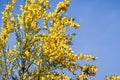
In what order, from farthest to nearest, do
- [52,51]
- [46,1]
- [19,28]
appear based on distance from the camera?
1. [46,1]
2. [19,28]
3. [52,51]

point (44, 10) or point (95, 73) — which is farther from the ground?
point (44, 10)

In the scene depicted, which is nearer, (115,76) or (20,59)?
(20,59)

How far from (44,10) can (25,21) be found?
105cm

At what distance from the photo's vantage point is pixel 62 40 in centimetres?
1120

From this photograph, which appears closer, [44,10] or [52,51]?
[52,51]

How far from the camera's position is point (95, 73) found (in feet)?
37.4

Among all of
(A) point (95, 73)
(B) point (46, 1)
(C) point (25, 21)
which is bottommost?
(A) point (95, 73)

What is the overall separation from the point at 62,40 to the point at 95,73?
1569mm

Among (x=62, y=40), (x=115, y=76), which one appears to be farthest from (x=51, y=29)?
(x=115, y=76)

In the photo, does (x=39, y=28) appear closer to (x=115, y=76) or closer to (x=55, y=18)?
(x=55, y=18)

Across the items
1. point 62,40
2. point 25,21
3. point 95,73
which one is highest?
point 25,21

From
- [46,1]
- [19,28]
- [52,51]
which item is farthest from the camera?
[46,1]

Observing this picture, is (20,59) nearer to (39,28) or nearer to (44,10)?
(39,28)

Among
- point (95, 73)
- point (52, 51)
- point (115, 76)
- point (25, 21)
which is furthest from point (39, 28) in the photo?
point (115, 76)
